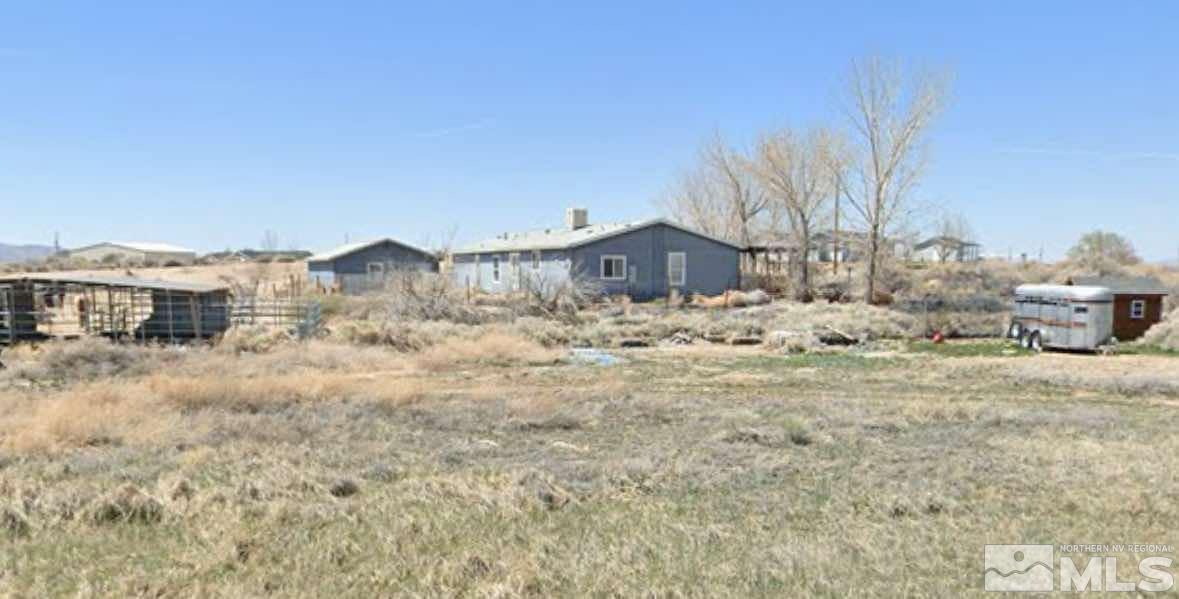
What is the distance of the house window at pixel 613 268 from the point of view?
111 ft

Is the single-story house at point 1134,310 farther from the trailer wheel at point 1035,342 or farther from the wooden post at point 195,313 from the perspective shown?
the wooden post at point 195,313

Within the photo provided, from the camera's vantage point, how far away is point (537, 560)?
4953 mm

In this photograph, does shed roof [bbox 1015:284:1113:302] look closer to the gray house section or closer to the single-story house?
the single-story house

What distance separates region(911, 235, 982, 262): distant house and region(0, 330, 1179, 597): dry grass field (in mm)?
57247

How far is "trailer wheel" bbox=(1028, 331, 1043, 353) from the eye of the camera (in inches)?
770

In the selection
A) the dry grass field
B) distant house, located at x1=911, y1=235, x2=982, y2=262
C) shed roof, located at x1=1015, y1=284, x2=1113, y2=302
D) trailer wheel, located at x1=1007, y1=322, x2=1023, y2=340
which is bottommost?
the dry grass field

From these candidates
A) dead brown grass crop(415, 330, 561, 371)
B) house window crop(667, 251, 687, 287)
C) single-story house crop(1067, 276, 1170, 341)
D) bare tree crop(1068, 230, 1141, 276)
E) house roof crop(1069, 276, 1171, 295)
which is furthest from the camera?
bare tree crop(1068, 230, 1141, 276)

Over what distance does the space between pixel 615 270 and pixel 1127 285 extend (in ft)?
61.3

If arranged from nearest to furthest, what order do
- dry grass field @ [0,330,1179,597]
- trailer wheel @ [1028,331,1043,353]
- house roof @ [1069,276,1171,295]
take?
dry grass field @ [0,330,1179,597] < trailer wheel @ [1028,331,1043,353] < house roof @ [1069,276,1171,295]

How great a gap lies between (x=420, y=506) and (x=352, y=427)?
3577mm

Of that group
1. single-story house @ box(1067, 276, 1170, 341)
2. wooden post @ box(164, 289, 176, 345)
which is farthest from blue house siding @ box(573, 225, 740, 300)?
single-story house @ box(1067, 276, 1170, 341)

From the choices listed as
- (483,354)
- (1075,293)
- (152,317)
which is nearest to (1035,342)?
(1075,293)

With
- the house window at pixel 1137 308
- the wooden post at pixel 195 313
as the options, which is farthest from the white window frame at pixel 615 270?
the house window at pixel 1137 308

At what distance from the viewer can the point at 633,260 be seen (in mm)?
34312
